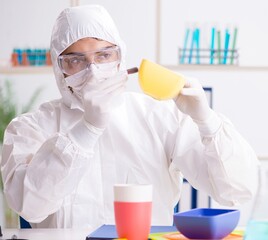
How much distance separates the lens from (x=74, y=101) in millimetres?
2158

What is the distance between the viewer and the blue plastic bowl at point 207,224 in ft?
4.27

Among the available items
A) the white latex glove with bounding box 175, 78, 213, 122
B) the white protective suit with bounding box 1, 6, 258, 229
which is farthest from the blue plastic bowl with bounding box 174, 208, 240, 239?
the white protective suit with bounding box 1, 6, 258, 229

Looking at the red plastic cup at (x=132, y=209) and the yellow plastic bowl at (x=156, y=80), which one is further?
the yellow plastic bowl at (x=156, y=80)

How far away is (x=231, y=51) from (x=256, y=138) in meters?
0.58

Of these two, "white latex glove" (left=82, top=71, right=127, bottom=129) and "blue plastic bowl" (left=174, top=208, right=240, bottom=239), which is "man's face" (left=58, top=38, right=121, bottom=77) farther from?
"blue plastic bowl" (left=174, top=208, right=240, bottom=239)

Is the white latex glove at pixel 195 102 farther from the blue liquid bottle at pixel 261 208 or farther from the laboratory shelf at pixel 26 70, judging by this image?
the laboratory shelf at pixel 26 70

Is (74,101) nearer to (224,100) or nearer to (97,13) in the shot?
Answer: (97,13)

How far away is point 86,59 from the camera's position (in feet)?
6.76

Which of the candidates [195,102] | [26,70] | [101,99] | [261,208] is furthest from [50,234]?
[26,70]

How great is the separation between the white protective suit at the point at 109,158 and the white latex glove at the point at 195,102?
57mm

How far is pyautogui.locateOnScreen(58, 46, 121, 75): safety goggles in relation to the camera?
2057 mm

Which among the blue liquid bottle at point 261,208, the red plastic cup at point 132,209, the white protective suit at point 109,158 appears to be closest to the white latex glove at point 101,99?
the white protective suit at point 109,158

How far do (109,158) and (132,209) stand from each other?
2.69 feet

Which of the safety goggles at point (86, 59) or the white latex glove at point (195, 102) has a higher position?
the safety goggles at point (86, 59)
